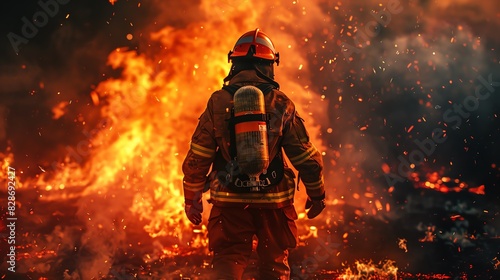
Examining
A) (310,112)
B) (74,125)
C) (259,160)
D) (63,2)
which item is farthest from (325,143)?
(259,160)

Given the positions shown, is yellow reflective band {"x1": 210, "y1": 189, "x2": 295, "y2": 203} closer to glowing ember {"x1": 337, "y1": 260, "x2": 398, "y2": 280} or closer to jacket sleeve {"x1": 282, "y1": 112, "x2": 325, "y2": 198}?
jacket sleeve {"x1": 282, "y1": 112, "x2": 325, "y2": 198}

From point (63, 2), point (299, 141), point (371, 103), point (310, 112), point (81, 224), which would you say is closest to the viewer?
point (299, 141)

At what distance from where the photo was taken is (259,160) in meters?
3.66

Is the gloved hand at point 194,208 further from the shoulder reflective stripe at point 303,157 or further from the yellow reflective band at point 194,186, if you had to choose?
the shoulder reflective stripe at point 303,157

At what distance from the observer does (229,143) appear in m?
3.89

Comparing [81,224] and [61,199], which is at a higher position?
[61,199]

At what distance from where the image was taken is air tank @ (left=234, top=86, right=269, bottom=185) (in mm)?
3650

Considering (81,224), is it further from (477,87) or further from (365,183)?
(477,87)

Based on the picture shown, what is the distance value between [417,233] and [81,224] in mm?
6312

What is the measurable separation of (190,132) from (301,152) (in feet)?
16.2

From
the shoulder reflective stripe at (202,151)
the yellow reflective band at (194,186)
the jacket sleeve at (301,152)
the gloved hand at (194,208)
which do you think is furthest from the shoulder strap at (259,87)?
the gloved hand at (194,208)

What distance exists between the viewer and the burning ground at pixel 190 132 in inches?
291

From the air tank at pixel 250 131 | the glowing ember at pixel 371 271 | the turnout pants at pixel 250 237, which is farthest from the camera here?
the glowing ember at pixel 371 271

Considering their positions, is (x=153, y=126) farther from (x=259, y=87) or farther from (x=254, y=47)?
(x=259, y=87)
